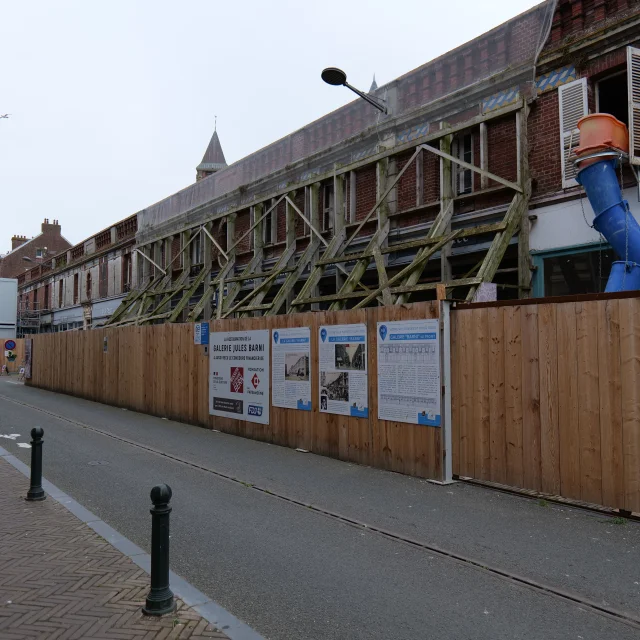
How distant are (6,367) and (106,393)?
27059 millimetres

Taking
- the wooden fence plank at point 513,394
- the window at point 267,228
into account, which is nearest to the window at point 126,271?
the window at point 267,228

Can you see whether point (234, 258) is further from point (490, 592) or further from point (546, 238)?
point (490, 592)

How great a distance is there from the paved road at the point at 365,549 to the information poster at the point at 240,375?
230 cm

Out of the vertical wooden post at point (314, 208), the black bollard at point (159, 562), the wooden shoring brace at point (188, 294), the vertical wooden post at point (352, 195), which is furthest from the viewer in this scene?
the wooden shoring brace at point (188, 294)

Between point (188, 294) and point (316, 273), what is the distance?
6.56m

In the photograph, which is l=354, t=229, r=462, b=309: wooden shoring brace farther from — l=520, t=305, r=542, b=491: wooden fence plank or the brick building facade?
l=520, t=305, r=542, b=491: wooden fence plank

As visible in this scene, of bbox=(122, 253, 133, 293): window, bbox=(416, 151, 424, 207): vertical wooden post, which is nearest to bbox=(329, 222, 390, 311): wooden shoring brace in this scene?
bbox=(416, 151, 424, 207): vertical wooden post

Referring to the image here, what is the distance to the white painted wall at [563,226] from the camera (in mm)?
10070

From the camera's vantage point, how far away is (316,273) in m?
13.9

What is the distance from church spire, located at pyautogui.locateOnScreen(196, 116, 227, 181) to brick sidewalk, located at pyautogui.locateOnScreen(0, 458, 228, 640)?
52.6 meters

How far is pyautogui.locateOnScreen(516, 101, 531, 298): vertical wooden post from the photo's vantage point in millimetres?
10797

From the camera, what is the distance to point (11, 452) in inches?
421

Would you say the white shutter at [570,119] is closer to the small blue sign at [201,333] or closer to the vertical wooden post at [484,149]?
the vertical wooden post at [484,149]

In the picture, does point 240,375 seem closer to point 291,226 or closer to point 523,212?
point 291,226
